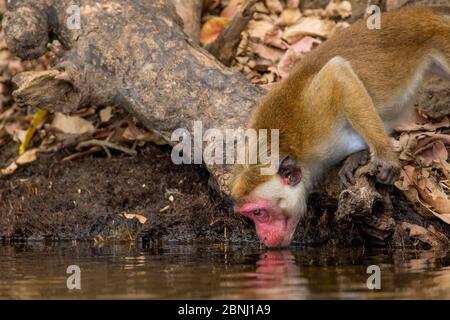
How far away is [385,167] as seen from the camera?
27.4 feet

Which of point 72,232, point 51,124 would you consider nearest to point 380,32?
point 72,232

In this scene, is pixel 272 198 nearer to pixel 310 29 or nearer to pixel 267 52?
pixel 267 52

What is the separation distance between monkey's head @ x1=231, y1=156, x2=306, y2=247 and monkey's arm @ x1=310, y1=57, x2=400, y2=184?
62 cm

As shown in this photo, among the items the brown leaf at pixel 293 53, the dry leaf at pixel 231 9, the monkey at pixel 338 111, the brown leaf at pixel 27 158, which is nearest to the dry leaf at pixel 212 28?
the dry leaf at pixel 231 9

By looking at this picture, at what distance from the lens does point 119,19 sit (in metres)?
10.1

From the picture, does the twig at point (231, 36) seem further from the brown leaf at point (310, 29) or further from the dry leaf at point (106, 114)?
the dry leaf at point (106, 114)

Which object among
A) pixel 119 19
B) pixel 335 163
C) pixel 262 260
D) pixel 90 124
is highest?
pixel 119 19

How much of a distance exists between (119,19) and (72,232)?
7.09 feet

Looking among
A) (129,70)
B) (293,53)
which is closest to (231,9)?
(293,53)

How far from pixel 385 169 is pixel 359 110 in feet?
1.72

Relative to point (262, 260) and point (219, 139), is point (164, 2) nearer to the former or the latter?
point (219, 139)

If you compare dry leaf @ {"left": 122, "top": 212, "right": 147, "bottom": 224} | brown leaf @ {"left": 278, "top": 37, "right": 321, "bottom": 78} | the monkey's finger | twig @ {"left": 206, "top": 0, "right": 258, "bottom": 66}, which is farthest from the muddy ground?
brown leaf @ {"left": 278, "top": 37, "right": 321, "bottom": 78}

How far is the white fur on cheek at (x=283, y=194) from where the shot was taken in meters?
8.55

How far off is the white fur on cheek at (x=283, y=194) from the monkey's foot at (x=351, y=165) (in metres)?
0.36
